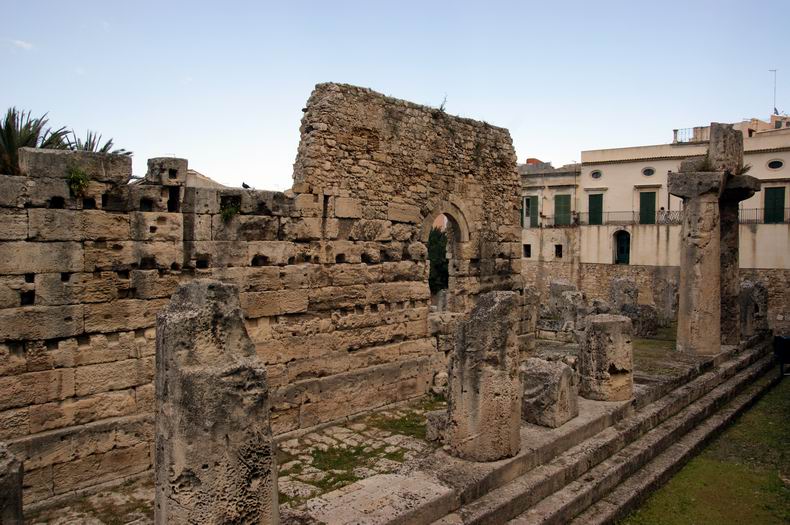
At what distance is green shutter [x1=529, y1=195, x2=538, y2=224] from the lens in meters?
33.8

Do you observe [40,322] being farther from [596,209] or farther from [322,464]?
[596,209]

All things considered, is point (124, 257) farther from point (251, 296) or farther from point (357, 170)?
point (357, 170)

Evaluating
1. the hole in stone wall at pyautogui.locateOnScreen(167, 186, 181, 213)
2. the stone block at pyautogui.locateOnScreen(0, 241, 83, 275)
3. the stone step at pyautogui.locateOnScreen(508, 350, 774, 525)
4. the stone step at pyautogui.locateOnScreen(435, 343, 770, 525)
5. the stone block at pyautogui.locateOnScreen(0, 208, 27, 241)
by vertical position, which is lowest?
the stone step at pyautogui.locateOnScreen(508, 350, 774, 525)

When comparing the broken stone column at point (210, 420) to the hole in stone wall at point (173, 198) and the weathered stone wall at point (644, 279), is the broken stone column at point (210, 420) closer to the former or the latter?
the hole in stone wall at point (173, 198)

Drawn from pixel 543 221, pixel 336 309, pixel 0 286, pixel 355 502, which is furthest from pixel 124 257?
pixel 543 221

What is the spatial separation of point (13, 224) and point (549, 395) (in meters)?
6.35

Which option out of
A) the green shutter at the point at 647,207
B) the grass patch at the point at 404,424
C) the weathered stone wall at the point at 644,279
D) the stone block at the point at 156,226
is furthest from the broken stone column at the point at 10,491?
the green shutter at the point at 647,207

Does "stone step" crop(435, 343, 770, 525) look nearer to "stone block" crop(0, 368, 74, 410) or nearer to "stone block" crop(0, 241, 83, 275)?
"stone block" crop(0, 368, 74, 410)

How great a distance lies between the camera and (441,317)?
1095cm

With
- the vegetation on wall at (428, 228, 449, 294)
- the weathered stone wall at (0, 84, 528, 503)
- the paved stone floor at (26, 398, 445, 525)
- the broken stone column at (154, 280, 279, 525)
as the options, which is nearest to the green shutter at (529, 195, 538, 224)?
the vegetation on wall at (428, 228, 449, 294)

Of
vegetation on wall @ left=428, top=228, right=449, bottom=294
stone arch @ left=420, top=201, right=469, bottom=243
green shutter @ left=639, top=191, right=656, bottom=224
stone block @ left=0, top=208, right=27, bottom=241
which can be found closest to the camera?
stone block @ left=0, top=208, right=27, bottom=241

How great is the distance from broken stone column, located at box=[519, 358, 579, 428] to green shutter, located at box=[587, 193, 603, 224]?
25286 millimetres

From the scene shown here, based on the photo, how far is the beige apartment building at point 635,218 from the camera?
26.5 metres

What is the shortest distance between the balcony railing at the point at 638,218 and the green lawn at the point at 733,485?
19.1m
